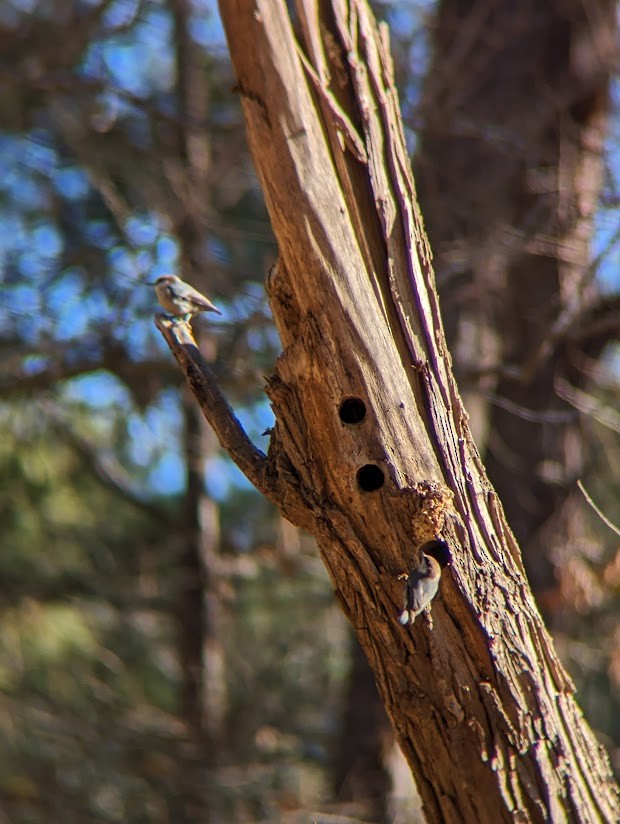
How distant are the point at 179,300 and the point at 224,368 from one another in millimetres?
2091

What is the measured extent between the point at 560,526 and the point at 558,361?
0.93 m

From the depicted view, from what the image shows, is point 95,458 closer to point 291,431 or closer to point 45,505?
point 45,505

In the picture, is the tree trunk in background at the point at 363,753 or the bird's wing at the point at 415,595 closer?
the bird's wing at the point at 415,595

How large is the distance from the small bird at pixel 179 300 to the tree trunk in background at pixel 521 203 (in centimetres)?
229

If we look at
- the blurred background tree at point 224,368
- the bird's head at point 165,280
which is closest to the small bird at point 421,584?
the bird's head at point 165,280

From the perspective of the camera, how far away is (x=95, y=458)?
5.83 metres

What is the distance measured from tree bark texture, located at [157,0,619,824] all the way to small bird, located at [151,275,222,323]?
307 millimetres

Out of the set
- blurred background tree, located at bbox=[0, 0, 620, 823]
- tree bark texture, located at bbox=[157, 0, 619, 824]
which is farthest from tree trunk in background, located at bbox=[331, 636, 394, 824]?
tree bark texture, located at bbox=[157, 0, 619, 824]

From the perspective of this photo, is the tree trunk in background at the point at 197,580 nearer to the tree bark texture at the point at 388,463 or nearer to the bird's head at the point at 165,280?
the bird's head at the point at 165,280

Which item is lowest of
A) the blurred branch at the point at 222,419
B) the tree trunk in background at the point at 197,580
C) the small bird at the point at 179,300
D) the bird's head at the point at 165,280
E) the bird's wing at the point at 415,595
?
the bird's wing at the point at 415,595

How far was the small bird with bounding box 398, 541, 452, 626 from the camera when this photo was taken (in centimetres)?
178

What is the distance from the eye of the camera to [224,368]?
168 inches

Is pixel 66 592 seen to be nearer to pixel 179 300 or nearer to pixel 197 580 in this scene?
pixel 197 580

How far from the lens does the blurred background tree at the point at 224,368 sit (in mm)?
4551
